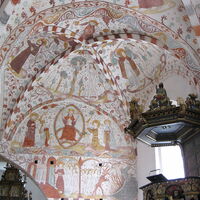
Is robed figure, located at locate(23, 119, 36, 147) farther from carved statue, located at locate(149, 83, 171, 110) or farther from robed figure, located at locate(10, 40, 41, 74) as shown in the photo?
carved statue, located at locate(149, 83, 171, 110)

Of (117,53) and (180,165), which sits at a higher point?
(117,53)

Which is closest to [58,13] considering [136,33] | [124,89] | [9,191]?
[136,33]

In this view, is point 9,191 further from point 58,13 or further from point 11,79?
point 58,13

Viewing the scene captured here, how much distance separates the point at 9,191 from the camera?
1285 centimetres

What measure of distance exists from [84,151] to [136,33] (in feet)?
16.4

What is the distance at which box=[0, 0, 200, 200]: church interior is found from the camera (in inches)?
372

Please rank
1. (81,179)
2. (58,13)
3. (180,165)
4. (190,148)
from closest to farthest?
1. (190,148)
2. (58,13)
3. (180,165)
4. (81,179)

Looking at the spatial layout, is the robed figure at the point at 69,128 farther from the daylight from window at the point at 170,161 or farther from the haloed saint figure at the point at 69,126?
the daylight from window at the point at 170,161

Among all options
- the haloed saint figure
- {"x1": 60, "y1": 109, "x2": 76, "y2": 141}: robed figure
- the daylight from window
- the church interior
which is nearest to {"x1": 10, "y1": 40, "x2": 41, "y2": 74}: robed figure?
the church interior

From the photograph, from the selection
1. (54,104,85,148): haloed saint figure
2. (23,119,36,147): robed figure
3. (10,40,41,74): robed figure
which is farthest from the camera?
(54,104,85,148): haloed saint figure


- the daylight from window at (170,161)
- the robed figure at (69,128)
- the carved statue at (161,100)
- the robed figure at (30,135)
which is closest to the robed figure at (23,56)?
the robed figure at (30,135)

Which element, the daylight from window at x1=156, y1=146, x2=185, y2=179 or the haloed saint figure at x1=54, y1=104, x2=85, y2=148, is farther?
the haloed saint figure at x1=54, y1=104, x2=85, y2=148

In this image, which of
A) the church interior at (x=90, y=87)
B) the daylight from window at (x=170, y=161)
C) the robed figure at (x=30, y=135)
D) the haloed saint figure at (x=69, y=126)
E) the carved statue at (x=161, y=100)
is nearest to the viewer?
the carved statue at (x=161, y=100)

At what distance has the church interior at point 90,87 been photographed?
945 cm
